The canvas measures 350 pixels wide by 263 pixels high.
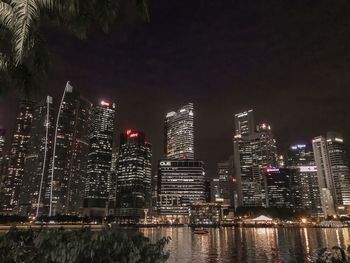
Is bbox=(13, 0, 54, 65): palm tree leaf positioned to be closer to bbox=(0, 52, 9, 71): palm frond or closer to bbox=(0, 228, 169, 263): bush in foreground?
bbox=(0, 52, 9, 71): palm frond

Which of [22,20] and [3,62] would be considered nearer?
[22,20]

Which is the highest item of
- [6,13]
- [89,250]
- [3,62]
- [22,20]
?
[3,62]

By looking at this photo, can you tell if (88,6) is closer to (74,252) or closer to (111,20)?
(111,20)

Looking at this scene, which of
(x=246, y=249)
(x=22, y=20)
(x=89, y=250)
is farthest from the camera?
(x=246, y=249)

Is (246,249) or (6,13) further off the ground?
(6,13)

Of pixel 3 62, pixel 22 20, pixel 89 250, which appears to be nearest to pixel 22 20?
pixel 22 20

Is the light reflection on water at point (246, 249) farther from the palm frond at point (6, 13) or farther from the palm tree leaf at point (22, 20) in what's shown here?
the palm frond at point (6, 13)

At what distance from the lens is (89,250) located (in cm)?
1073

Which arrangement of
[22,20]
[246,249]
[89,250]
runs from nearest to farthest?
[22,20]
[89,250]
[246,249]

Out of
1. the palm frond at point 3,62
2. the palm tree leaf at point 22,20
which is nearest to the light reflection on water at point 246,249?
the palm tree leaf at point 22,20

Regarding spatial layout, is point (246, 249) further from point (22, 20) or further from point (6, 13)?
point (22, 20)

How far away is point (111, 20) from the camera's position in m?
14.5

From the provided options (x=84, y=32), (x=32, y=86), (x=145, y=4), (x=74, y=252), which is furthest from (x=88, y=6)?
(x=74, y=252)

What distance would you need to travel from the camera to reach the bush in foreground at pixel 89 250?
34.1ft
